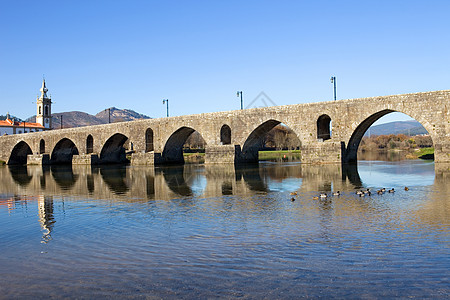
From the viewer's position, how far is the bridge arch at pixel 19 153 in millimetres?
64875

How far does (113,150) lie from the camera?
177 feet

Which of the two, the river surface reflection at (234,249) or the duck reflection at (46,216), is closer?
the river surface reflection at (234,249)

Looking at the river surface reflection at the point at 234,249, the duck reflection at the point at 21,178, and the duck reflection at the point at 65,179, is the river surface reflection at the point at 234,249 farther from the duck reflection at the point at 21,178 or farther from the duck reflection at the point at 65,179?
the duck reflection at the point at 21,178

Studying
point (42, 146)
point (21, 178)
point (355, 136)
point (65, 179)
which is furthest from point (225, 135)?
point (42, 146)

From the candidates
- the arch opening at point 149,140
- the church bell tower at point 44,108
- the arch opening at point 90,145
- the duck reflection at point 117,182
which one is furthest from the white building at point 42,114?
the duck reflection at point 117,182

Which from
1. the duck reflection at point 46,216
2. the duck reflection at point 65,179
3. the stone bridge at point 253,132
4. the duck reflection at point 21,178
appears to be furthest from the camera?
the stone bridge at point 253,132

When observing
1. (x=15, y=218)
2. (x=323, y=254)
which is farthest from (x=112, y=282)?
(x=15, y=218)

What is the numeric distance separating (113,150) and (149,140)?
8759 millimetres

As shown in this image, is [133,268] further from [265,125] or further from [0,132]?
[0,132]

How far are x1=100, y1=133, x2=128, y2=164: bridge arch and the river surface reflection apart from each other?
3918 cm

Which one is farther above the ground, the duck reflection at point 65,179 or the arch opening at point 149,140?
the arch opening at point 149,140

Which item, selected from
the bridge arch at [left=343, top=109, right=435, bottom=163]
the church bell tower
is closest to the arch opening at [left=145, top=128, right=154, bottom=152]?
the bridge arch at [left=343, top=109, right=435, bottom=163]

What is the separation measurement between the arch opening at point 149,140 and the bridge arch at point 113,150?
4.95 metres

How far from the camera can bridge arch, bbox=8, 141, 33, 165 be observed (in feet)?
213
